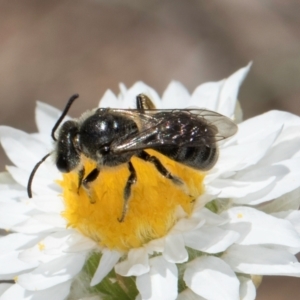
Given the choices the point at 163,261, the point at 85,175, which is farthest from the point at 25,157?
the point at 163,261

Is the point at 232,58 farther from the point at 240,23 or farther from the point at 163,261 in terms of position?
the point at 163,261

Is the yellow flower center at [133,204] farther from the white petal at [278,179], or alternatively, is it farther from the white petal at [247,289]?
the white petal at [247,289]

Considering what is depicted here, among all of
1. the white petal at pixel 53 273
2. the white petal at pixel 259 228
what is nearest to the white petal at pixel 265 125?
the white petal at pixel 259 228

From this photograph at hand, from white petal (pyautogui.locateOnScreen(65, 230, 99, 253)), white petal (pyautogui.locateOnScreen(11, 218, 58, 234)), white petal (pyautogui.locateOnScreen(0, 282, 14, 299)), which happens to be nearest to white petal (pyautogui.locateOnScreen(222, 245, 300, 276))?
white petal (pyautogui.locateOnScreen(65, 230, 99, 253))

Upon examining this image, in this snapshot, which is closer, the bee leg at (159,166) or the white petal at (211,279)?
the white petal at (211,279)

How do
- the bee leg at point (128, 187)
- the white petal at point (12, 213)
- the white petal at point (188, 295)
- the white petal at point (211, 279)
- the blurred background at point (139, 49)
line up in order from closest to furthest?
1. the white petal at point (211, 279)
2. the white petal at point (188, 295)
3. the bee leg at point (128, 187)
4. the white petal at point (12, 213)
5. the blurred background at point (139, 49)

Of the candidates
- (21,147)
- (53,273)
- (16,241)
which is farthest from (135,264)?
(21,147)
